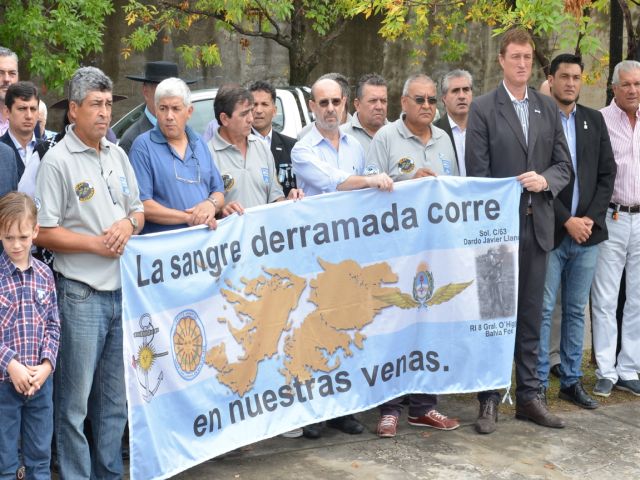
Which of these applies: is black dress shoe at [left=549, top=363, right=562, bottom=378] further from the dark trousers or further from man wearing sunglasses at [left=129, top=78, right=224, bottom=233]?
man wearing sunglasses at [left=129, top=78, right=224, bottom=233]

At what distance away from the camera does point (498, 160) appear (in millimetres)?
6824

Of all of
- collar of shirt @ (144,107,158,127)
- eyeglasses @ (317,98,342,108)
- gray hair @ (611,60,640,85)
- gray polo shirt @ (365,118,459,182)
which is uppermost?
gray hair @ (611,60,640,85)

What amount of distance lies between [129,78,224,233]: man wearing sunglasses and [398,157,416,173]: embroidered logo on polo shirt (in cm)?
141

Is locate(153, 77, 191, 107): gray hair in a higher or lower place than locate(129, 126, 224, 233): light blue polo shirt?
higher

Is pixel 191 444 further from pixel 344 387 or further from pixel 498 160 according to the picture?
pixel 498 160

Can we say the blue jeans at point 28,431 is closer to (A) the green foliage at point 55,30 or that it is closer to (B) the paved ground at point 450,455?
(B) the paved ground at point 450,455

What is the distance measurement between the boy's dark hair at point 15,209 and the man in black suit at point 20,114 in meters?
0.92

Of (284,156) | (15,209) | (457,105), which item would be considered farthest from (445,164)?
(15,209)

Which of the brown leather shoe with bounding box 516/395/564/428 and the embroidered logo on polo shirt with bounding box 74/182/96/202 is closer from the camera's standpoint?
the embroidered logo on polo shirt with bounding box 74/182/96/202

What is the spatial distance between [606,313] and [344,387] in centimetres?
243

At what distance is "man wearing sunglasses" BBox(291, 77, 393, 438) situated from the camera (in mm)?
6562

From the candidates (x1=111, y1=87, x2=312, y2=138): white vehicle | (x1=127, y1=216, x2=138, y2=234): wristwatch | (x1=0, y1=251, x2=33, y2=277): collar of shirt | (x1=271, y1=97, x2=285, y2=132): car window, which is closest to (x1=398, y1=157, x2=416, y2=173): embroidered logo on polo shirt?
(x1=127, y1=216, x2=138, y2=234): wristwatch

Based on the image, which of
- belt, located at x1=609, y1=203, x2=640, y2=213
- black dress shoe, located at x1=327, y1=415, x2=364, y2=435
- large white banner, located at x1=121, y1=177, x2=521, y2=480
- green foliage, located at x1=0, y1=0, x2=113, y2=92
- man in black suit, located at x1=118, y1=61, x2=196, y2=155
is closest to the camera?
large white banner, located at x1=121, y1=177, x2=521, y2=480

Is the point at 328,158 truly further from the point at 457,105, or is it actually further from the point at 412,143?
the point at 457,105
